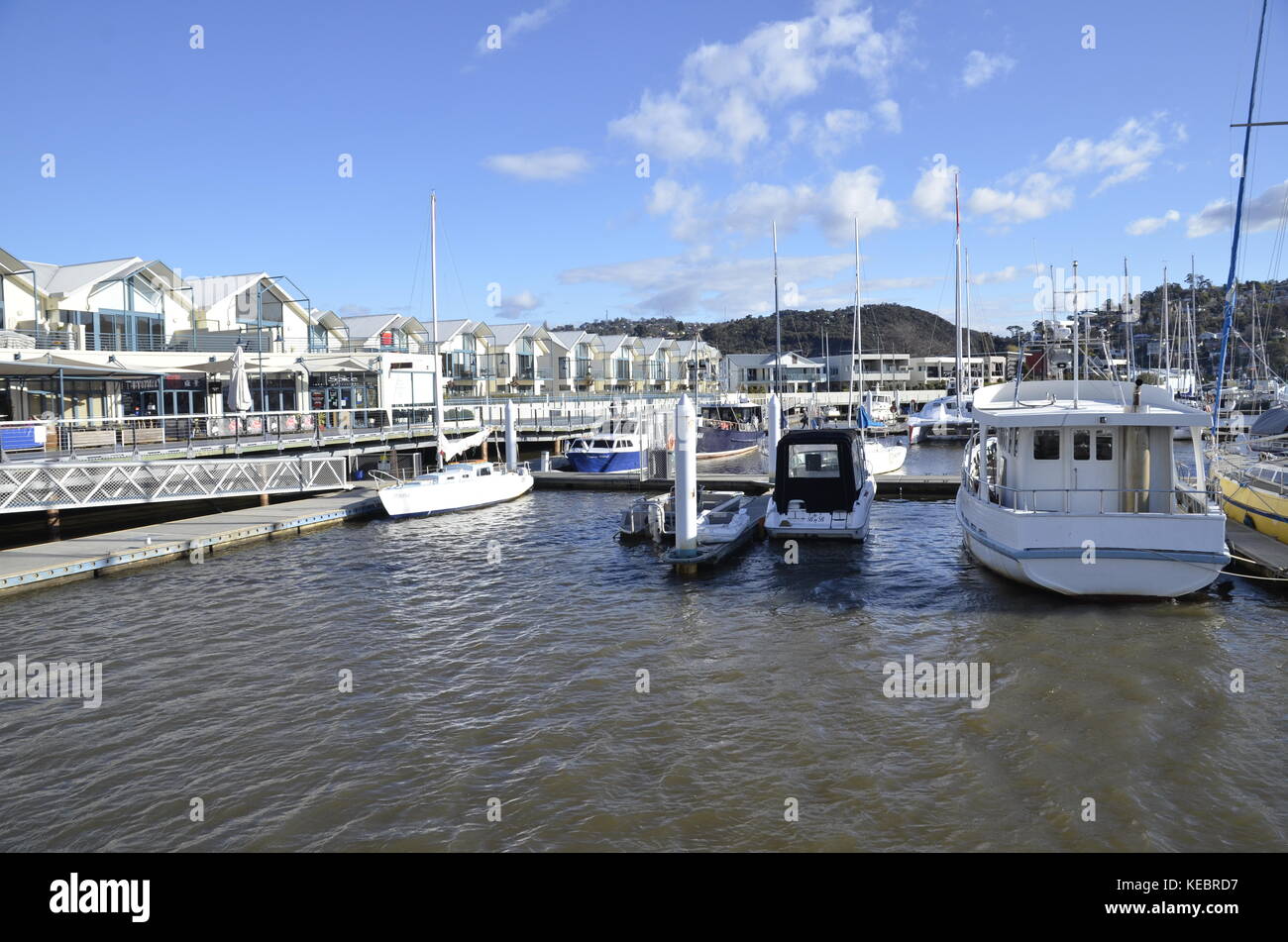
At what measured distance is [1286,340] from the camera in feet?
351

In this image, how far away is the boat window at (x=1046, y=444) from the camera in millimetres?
15828

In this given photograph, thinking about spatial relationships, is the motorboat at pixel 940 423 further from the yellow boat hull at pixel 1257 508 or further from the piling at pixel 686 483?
the piling at pixel 686 483

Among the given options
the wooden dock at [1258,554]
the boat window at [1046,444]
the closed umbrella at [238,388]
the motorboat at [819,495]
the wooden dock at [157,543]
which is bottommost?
the wooden dock at [1258,554]

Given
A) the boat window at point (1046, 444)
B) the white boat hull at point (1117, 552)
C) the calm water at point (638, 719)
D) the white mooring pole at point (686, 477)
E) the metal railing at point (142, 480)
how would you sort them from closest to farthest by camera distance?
1. the calm water at point (638, 719)
2. the white boat hull at point (1117, 552)
3. the boat window at point (1046, 444)
4. the white mooring pole at point (686, 477)
5. the metal railing at point (142, 480)

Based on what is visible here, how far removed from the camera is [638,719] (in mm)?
10336

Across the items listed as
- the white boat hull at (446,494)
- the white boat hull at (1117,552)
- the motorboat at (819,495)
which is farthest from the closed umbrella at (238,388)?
the white boat hull at (1117,552)

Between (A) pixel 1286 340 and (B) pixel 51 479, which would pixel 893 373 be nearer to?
(A) pixel 1286 340

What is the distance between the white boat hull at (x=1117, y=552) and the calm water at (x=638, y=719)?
1.69ft

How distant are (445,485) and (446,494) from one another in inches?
11.5

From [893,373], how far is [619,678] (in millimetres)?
108478

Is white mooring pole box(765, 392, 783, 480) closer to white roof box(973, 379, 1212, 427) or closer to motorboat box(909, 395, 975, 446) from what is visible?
white roof box(973, 379, 1212, 427)

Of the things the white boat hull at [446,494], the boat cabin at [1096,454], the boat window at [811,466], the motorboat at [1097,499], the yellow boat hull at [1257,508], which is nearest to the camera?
the motorboat at [1097,499]

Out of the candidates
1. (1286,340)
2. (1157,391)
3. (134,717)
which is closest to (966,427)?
(1157,391)

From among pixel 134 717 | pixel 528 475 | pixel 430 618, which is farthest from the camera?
pixel 528 475
